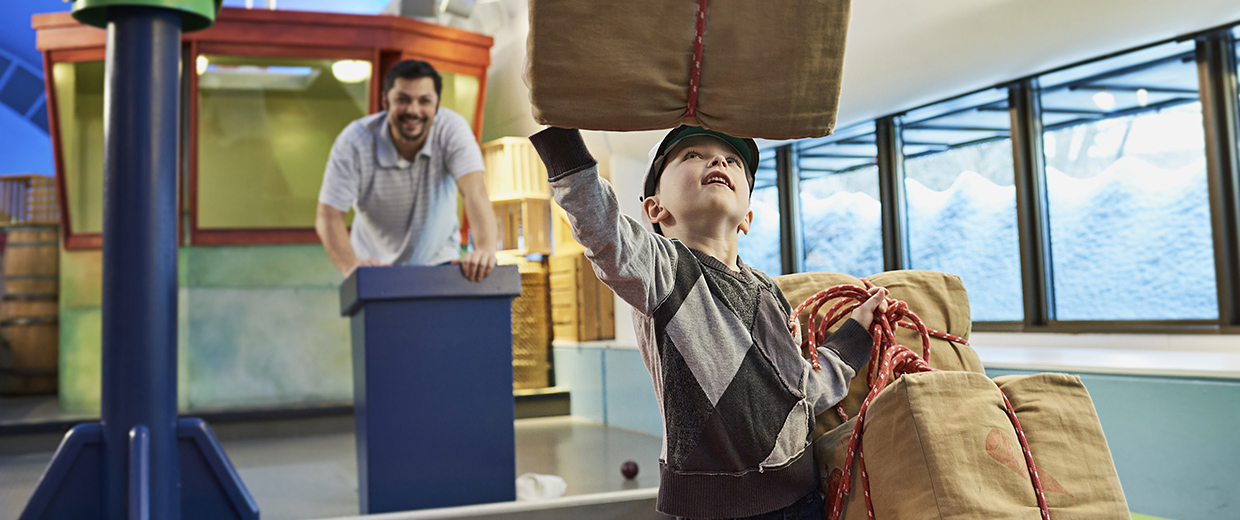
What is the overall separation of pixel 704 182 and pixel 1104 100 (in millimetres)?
3665

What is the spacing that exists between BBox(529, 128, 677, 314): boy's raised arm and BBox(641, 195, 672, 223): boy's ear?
0.22m

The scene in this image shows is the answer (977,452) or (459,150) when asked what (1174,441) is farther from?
(459,150)

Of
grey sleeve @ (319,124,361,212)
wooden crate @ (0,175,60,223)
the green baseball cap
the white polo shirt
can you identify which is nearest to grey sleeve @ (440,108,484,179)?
the white polo shirt

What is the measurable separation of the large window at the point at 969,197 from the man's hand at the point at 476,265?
3023 mm

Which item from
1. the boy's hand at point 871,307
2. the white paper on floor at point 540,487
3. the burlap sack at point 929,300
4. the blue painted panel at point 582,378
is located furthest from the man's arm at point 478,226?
the blue painted panel at point 582,378

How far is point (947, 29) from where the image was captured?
3619 mm

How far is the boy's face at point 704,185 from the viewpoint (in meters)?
1.17

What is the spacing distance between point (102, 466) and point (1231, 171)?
13.7 feet

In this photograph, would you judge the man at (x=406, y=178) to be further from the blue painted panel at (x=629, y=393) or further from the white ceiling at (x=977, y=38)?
the white ceiling at (x=977, y=38)

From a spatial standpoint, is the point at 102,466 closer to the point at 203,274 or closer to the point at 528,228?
the point at 203,274

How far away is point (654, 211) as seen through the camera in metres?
1.26

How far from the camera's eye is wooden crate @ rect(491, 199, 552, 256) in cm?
584

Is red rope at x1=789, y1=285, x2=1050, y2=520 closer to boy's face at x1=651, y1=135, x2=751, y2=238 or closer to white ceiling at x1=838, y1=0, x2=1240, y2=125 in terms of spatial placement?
boy's face at x1=651, y1=135, x2=751, y2=238

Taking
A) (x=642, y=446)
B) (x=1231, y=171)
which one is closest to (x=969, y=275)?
(x=1231, y=171)
